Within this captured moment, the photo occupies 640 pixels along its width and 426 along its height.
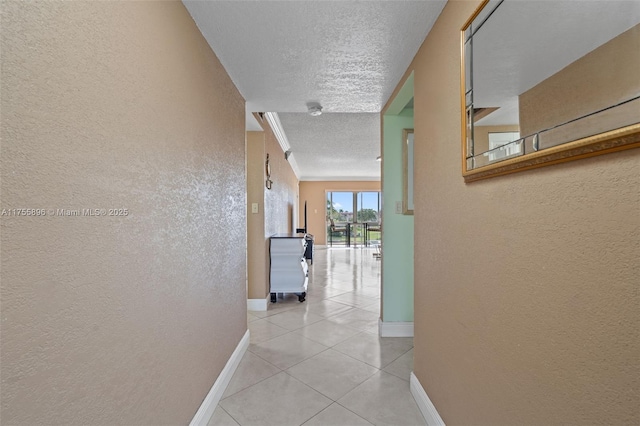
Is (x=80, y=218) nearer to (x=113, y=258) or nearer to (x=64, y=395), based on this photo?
(x=113, y=258)

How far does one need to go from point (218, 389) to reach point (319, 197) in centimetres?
834

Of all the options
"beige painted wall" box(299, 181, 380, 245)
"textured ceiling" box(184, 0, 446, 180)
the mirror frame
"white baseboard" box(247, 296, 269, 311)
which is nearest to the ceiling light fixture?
"textured ceiling" box(184, 0, 446, 180)

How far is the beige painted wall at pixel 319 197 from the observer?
32.3 ft

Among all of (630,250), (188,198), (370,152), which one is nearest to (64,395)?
(188,198)

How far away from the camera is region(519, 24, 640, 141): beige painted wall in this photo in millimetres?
526

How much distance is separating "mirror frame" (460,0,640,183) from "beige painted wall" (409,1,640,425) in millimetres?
22

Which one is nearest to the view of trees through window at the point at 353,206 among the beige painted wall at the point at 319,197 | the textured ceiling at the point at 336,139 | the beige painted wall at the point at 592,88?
the beige painted wall at the point at 319,197

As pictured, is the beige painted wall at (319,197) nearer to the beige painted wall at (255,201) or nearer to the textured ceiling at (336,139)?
the textured ceiling at (336,139)

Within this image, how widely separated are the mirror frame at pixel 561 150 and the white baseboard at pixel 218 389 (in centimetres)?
172

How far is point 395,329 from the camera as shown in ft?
8.78

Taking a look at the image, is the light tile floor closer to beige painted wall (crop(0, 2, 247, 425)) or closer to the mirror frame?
beige painted wall (crop(0, 2, 247, 425))

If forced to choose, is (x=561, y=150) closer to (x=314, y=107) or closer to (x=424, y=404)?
(x=424, y=404)

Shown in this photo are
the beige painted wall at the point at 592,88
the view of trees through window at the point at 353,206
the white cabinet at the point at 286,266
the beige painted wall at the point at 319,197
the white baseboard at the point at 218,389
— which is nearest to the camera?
the beige painted wall at the point at 592,88

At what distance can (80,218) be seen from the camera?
2.41ft
